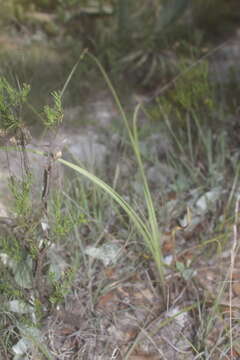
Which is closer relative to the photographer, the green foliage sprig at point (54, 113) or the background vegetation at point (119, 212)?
the green foliage sprig at point (54, 113)

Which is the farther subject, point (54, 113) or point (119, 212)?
point (119, 212)

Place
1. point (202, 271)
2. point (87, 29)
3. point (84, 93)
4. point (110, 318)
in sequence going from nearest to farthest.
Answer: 1. point (110, 318)
2. point (202, 271)
3. point (84, 93)
4. point (87, 29)

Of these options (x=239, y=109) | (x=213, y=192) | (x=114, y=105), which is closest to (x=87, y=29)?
(x=114, y=105)

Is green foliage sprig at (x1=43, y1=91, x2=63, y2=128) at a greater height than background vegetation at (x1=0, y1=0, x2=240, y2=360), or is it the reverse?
green foliage sprig at (x1=43, y1=91, x2=63, y2=128)

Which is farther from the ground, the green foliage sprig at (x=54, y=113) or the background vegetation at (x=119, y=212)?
the green foliage sprig at (x=54, y=113)

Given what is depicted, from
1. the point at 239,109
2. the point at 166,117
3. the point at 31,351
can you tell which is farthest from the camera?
the point at 239,109

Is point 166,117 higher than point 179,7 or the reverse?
the reverse

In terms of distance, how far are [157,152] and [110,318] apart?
778mm

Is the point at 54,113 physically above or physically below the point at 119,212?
above

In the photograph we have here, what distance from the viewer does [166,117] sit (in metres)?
1.76

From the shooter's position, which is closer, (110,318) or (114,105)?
(110,318)

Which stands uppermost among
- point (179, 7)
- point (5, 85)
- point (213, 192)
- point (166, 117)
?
point (5, 85)

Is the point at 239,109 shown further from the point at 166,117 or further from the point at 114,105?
the point at 114,105

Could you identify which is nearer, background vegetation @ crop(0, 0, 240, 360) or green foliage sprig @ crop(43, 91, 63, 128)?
green foliage sprig @ crop(43, 91, 63, 128)
